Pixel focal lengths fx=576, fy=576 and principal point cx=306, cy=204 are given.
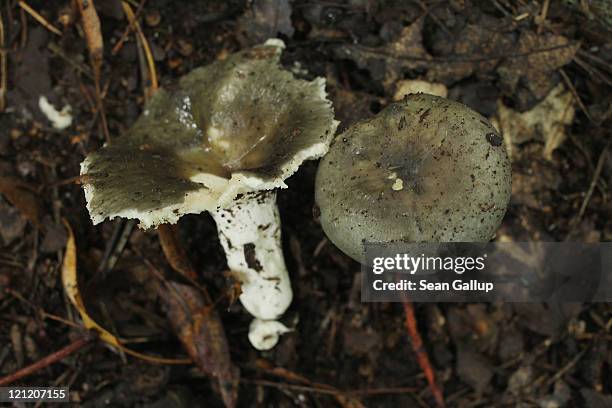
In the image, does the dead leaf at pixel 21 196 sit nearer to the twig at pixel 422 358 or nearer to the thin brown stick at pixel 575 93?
the twig at pixel 422 358

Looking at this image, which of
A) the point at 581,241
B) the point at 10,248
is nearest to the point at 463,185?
the point at 581,241

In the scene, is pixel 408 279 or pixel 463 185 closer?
pixel 463 185

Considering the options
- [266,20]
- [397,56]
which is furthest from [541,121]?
[266,20]

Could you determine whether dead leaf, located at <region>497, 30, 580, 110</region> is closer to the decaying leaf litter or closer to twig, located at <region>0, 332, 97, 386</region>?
the decaying leaf litter

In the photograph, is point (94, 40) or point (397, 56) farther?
point (94, 40)

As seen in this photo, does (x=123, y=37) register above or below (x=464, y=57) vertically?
above

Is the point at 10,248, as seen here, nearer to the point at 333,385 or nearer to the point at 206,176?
the point at 206,176

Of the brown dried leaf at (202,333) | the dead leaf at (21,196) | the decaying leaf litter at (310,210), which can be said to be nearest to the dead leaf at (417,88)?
the decaying leaf litter at (310,210)

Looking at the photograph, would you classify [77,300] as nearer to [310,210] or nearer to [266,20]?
[310,210]
